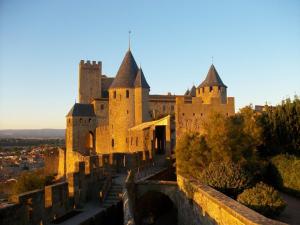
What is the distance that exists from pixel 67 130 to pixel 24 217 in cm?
3006

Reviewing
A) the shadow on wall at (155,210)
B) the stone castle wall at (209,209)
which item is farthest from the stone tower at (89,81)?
the stone castle wall at (209,209)

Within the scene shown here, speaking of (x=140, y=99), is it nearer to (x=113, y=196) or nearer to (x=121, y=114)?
(x=121, y=114)

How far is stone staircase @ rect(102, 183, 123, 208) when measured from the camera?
16589 millimetres

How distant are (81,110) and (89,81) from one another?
7.67 m

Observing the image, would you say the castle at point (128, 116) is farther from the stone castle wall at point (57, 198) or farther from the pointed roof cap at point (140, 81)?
the stone castle wall at point (57, 198)

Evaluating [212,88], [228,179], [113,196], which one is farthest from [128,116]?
[228,179]

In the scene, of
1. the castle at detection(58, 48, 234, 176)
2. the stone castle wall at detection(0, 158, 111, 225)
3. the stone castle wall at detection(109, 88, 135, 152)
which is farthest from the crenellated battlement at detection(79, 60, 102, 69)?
the stone castle wall at detection(0, 158, 111, 225)

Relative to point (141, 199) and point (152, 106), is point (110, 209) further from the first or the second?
point (152, 106)

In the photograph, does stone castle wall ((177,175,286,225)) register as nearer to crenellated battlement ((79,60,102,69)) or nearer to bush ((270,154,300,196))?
bush ((270,154,300,196))

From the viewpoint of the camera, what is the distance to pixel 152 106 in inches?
1908

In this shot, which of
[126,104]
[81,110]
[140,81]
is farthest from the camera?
[81,110]

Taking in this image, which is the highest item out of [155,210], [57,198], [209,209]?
[209,209]

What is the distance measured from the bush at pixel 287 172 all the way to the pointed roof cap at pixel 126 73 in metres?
19.8

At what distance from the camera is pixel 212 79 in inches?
1490
